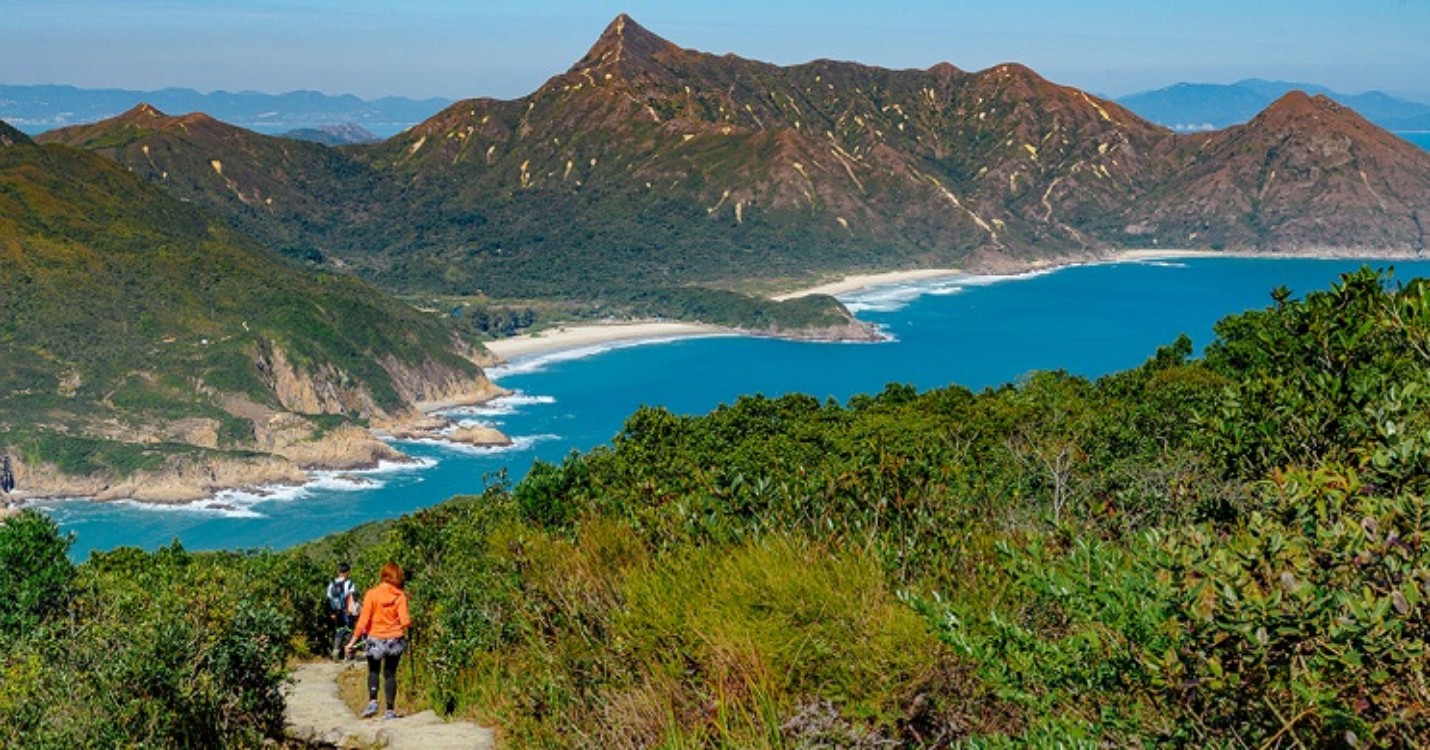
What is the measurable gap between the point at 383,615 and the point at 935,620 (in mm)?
9958

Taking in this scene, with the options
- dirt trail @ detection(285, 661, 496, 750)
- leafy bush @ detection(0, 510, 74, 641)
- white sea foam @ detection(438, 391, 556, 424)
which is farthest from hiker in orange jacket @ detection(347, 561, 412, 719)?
white sea foam @ detection(438, 391, 556, 424)

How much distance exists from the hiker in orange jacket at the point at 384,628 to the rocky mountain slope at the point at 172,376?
134755mm

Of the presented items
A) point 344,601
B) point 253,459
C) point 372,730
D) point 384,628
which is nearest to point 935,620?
point 372,730

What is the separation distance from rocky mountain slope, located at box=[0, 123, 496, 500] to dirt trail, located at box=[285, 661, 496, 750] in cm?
13394

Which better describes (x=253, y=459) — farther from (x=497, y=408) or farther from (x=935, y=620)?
(x=935, y=620)

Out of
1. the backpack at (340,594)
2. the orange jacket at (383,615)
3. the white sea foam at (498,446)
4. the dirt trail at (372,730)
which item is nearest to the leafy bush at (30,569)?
the backpack at (340,594)

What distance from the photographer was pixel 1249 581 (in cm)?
629

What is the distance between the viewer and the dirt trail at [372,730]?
12445 millimetres

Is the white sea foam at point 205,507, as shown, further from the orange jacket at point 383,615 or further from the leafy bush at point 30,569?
the orange jacket at point 383,615

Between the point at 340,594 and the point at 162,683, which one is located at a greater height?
the point at 162,683

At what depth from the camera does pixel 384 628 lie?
15.1 m

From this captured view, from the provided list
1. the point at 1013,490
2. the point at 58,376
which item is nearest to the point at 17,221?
the point at 58,376

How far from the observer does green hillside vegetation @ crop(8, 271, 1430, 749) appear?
19.1ft

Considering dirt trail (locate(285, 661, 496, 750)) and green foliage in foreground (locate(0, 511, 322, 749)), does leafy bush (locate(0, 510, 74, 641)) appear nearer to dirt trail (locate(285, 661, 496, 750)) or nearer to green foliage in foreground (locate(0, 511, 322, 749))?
dirt trail (locate(285, 661, 496, 750))
